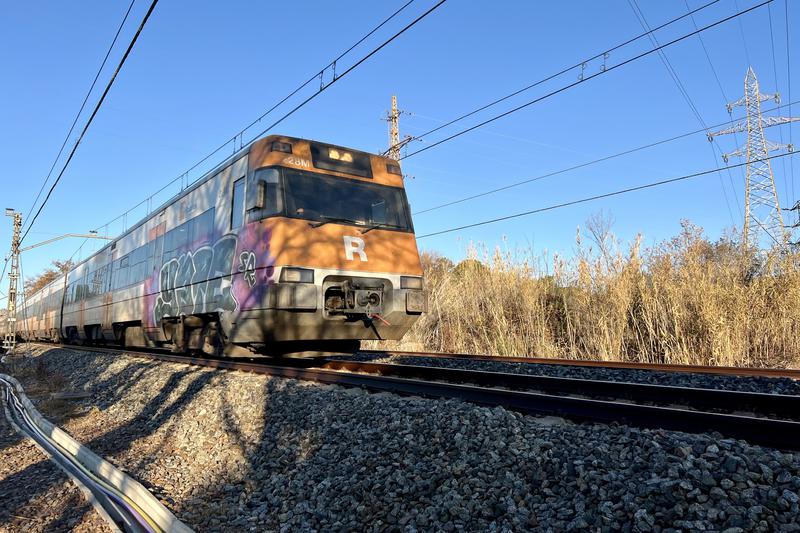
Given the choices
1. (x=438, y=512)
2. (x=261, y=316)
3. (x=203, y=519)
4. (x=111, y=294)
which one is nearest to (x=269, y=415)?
(x=203, y=519)

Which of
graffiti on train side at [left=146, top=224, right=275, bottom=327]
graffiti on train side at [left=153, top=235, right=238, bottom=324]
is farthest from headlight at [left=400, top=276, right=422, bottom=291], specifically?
graffiti on train side at [left=153, top=235, right=238, bottom=324]

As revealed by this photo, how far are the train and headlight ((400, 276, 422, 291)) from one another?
2 cm

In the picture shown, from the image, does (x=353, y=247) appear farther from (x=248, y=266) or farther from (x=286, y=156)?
(x=286, y=156)

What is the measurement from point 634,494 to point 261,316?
5.92 metres

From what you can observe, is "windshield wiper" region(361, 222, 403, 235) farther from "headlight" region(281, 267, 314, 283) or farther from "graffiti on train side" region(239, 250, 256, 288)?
"graffiti on train side" region(239, 250, 256, 288)

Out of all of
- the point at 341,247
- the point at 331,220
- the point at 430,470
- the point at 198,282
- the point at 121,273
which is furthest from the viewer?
the point at 121,273

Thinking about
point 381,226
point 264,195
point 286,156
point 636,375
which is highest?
point 286,156

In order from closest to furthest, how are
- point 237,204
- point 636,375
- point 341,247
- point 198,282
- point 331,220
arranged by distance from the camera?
point 636,375, point 341,247, point 331,220, point 237,204, point 198,282

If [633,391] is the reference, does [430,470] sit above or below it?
below

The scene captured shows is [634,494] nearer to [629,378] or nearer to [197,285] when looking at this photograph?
[629,378]

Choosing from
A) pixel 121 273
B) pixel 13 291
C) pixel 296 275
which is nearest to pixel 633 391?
pixel 296 275

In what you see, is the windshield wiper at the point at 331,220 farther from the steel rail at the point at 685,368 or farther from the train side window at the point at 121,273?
the train side window at the point at 121,273

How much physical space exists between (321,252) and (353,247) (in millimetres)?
616

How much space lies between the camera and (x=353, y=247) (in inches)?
327
